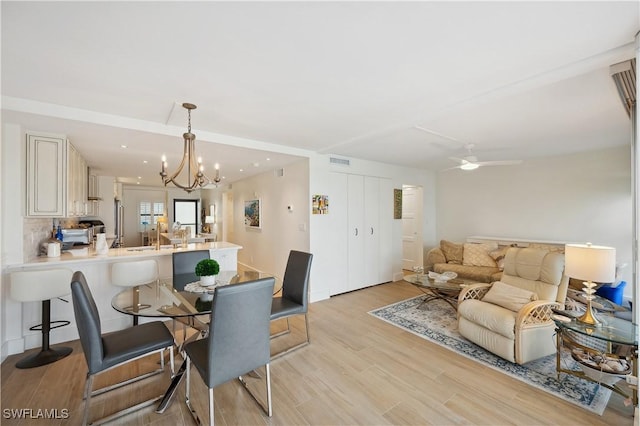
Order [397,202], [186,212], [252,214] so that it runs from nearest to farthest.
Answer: [397,202]
[252,214]
[186,212]

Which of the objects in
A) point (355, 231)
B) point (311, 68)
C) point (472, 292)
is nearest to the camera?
point (311, 68)

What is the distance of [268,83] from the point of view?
2.14 meters

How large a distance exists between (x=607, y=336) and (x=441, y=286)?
6.04 feet

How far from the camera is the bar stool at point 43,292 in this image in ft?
8.18

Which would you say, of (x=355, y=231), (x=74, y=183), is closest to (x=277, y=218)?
(x=355, y=231)

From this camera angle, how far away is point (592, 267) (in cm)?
224

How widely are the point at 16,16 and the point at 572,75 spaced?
3524 mm

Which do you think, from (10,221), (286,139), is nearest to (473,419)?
(286,139)

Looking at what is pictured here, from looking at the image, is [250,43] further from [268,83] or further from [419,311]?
[419,311]

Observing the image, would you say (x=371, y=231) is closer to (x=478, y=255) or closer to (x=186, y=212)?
(x=478, y=255)

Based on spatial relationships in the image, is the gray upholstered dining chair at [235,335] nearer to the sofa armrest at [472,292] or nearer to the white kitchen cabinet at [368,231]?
the sofa armrest at [472,292]

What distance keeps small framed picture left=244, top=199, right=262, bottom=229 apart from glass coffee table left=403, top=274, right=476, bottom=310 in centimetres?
347

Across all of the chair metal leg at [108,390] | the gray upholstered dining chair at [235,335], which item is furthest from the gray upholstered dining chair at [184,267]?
the gray upholstered dining chair at [235,335]

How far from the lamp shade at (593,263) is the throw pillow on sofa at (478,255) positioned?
2742 mm
